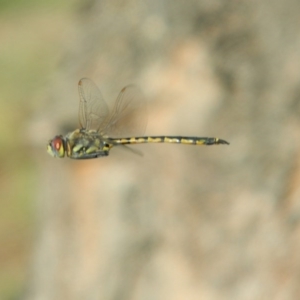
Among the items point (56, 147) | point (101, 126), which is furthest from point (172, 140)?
point (56, 147)

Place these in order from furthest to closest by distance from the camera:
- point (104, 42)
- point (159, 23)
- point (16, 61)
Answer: point (16, 61) → point (104, 42) → point (159, 23)

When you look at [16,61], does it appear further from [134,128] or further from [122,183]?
[134,128]

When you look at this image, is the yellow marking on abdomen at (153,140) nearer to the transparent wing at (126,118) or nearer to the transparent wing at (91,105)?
the transparent wing at (126,118)

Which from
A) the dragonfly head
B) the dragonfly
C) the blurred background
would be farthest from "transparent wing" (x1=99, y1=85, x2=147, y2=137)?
the blurred background

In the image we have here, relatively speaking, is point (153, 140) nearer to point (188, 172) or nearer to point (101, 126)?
point (101, 126)

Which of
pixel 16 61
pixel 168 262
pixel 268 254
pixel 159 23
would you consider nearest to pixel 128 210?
pixel 168 262
